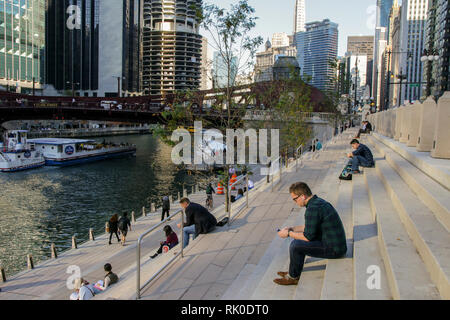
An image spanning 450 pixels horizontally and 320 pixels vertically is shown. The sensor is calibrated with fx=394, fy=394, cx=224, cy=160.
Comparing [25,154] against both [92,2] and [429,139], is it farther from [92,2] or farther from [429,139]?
[92,2]

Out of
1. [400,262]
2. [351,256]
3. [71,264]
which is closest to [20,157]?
[71,264]

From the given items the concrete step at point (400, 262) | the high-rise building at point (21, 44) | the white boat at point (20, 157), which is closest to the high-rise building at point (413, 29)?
the white boat at point (20, 157)

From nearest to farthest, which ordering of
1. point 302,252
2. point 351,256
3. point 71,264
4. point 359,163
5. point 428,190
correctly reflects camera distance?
point 302,252 → point 351,256 → point 428,190 → point 359,163 → point 71,264

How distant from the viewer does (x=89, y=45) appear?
133 metres

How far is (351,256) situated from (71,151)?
4543cm

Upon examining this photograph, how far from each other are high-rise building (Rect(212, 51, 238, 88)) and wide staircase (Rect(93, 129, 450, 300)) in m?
4.96

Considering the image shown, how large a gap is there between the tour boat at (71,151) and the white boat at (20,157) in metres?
0.90

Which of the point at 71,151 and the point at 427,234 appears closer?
the point at 427,234

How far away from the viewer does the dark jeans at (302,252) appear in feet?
16.9

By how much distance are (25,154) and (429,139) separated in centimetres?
4183

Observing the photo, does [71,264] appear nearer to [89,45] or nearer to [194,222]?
[194,222]

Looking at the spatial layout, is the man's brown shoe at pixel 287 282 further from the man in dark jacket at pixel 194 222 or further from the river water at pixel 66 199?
the river water at pixel 66 199

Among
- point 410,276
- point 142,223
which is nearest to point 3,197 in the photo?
point 142,223

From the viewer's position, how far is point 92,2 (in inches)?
5153
